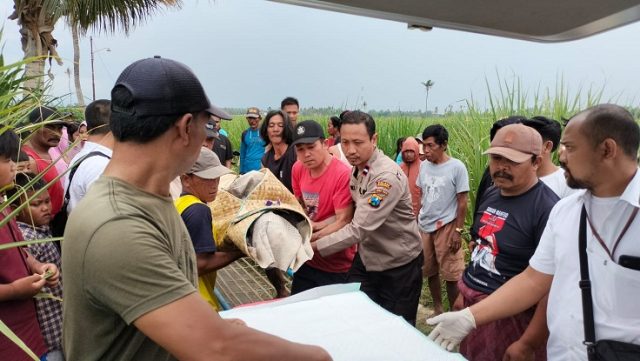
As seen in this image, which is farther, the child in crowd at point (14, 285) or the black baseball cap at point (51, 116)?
the child in crowd at point (14, 285)

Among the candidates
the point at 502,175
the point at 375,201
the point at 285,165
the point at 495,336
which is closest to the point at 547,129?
the point at 502,175

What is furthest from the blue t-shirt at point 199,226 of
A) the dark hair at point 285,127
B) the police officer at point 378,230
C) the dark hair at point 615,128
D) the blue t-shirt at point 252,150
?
the blue t-shirt at point 252,150

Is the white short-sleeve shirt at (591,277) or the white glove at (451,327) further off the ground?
the white short-sleeve shirt at (591,277)

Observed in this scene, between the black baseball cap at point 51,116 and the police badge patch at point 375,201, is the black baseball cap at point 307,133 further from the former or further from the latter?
the black baseball cap at point 51,116

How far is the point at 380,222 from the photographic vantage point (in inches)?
115

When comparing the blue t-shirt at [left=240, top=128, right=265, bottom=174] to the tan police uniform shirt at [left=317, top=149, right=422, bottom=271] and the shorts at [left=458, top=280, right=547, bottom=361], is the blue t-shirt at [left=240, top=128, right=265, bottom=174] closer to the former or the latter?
the tan police uniform shirt at [left=317, top=149, right=422, bottom=271]

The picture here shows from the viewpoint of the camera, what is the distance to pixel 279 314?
181 cm

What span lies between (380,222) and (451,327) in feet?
3.74

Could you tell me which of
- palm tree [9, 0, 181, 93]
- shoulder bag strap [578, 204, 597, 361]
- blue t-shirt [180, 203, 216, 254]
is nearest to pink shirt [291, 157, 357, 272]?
blue t-shirt [180, 203, 216, 254]

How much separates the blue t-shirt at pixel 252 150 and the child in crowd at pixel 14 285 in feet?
16.3

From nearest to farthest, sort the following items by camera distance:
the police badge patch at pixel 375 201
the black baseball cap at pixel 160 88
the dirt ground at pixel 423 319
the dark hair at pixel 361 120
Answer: the black baseball cap at pixel 160 88 → the police badge patch at pixel 375 201 → the dark hair at pixel 361 120 → the dirt ground at pixel 423 319

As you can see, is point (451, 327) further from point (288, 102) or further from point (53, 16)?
point (53, 16)

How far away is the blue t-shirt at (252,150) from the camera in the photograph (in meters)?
7.00

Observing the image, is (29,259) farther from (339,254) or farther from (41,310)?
(339,254)
